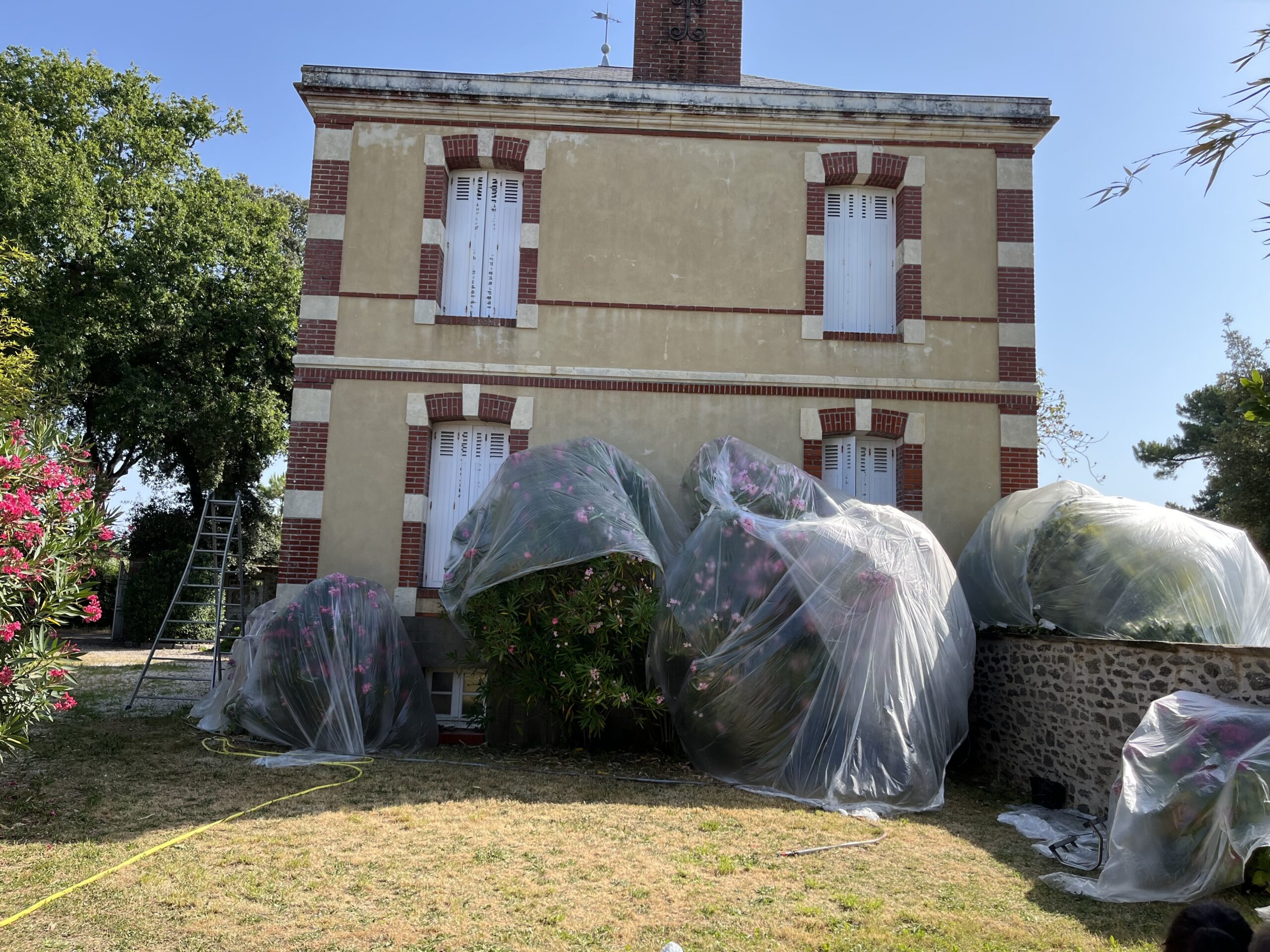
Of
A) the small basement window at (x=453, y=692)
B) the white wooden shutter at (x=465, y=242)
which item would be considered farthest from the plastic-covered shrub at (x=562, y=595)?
the white wooden shutter at (x=465, y=242)

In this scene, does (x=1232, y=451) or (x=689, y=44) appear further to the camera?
(x=1232, y=451)

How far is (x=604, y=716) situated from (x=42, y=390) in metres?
13.2

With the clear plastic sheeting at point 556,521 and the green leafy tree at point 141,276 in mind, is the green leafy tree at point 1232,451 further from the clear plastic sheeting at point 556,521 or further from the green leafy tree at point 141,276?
the green leafy tree at point 141,276

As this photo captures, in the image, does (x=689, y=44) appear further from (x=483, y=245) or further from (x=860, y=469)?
(x=860, y=469)

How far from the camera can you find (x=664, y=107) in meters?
9.91

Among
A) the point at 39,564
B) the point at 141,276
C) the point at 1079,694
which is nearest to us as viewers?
the point at 39,564

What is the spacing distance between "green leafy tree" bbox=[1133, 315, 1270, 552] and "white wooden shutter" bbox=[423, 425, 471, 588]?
38.7ft

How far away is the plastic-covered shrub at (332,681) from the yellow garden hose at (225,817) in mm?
253

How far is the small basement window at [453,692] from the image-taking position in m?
9.16

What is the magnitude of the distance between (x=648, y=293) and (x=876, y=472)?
3020 mm

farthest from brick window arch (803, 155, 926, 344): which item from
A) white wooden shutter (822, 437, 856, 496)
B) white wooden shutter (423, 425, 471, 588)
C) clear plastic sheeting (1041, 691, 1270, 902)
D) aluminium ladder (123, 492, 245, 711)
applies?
aluminium ladder (123, 492, 245, 711)

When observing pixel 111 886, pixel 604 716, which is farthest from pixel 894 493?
pixel 111 886

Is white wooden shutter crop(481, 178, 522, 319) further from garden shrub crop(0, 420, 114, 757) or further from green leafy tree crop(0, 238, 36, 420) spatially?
garden shrub crop(0, 420, 114, 757)

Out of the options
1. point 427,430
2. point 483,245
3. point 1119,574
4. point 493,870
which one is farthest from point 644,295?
point 493,870
